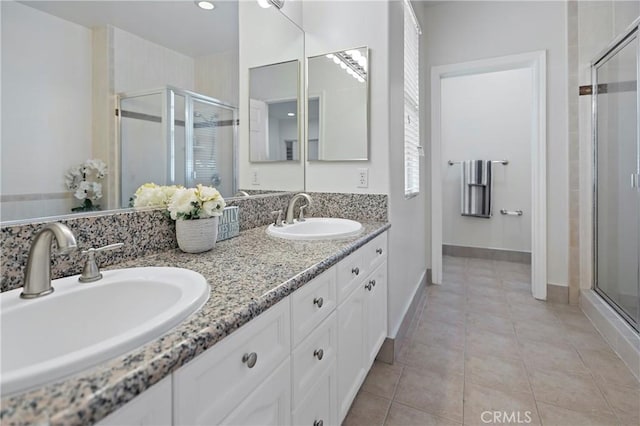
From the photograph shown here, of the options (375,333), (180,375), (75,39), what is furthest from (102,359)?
(375,333)

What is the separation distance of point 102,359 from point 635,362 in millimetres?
2430

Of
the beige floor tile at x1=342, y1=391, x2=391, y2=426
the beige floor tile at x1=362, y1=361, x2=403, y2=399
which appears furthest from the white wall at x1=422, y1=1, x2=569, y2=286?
the beige floor tile at x1=342, y1=391, x2=391, y2=426

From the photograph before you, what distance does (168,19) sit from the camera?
114 centimetres

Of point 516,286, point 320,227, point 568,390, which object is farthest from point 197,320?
point 516,286

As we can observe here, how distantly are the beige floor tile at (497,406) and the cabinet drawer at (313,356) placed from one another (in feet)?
2.62

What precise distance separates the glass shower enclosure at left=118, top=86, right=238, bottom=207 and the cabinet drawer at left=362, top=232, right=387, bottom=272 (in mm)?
668

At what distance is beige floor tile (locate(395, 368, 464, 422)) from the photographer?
1541mm

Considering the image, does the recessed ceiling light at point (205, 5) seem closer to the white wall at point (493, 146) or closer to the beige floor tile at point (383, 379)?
the beige floor tile at point (383, 379)

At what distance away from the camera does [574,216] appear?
2709mm

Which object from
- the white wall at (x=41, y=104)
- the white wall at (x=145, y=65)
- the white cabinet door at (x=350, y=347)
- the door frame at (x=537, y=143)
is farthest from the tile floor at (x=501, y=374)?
the white wall at (x=145, y=65)

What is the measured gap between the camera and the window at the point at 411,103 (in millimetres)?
2342

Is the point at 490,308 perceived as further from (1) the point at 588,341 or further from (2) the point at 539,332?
(1) the point at 588,341

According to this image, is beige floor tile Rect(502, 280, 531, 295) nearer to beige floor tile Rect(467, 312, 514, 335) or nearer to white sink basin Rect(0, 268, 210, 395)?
beige floor tile Rect(467, 312, 514, 335)

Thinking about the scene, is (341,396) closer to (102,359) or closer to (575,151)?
(102,359)
